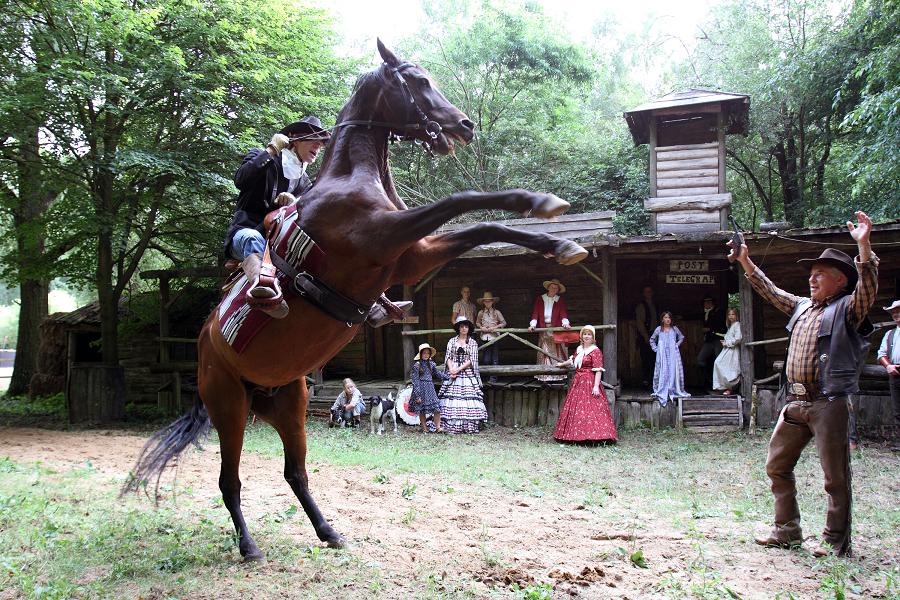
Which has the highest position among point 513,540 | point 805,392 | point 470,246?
point 470,246

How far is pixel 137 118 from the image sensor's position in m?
12.4

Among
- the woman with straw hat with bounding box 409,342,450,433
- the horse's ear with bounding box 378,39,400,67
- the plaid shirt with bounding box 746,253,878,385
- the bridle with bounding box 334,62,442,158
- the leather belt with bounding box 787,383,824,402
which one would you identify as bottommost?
the woman with straw hat with bounding box 409,342,450,433

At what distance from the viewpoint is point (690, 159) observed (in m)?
13.5

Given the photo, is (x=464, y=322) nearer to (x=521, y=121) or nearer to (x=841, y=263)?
(x=841, y=263)

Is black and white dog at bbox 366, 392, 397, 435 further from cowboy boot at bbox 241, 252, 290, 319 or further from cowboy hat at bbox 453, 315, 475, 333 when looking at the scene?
cowboy boot at bbox 241, 252, 290, 319

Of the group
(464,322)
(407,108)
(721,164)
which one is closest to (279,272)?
(407,108)

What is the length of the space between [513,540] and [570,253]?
269 centimetres

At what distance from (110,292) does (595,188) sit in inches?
548

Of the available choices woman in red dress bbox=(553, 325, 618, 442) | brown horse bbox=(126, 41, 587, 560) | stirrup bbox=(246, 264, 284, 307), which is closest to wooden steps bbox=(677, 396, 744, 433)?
woman in red dress bbox=(553, 325, 618, 442)

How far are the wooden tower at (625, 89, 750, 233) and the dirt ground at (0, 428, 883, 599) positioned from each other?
26.6ft

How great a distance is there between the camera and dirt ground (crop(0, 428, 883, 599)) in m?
4.09

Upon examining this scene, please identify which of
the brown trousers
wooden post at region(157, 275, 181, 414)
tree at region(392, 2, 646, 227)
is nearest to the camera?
the brown trousers

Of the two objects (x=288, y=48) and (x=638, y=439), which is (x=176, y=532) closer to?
(x=638, y=439)

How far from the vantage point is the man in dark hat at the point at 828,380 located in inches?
177
